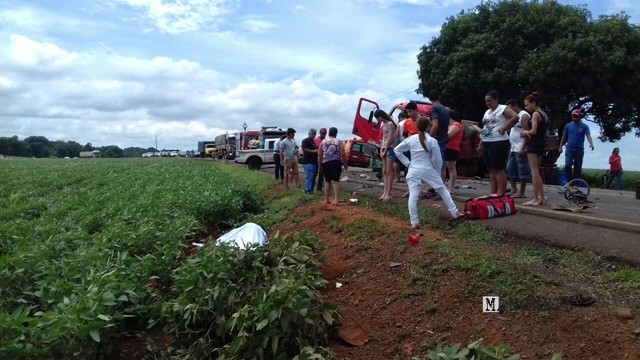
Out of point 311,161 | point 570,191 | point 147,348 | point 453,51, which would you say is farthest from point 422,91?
point 147,348

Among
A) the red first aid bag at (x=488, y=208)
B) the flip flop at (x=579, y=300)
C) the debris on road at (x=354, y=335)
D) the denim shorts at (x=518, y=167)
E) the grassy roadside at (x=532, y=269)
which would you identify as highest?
the denim shorts at (x=518, y=167)

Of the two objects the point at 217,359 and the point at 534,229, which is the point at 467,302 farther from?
the point at 534,229

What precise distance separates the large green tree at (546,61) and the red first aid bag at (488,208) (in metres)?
16.5

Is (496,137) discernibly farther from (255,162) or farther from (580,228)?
(255,162)

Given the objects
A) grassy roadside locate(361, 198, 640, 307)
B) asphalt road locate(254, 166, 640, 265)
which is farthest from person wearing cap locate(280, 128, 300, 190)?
grassy roadside locate(361, 198, 640, 307)

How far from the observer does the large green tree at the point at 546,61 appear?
74.6ft

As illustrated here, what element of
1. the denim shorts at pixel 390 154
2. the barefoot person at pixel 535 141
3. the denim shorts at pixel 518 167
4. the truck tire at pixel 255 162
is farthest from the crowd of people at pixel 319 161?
the truck tire at pixel 255 162

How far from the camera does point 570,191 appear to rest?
9289 mm

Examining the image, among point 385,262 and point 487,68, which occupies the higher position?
point 487,68

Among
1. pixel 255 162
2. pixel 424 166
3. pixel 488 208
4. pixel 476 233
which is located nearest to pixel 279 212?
pixel 424 166

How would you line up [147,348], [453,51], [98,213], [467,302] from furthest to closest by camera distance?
[453,51]
[98,213]
[147,348]
[467,302]

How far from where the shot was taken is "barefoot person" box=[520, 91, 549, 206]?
8281 mm

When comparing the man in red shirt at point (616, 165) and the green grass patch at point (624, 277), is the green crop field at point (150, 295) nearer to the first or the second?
the green grass patch at point (624, 277)

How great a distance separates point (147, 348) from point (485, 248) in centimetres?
334
